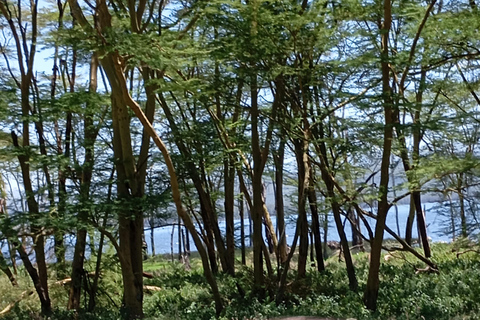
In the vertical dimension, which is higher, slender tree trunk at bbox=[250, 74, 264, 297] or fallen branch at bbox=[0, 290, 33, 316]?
slender tree trunk at bbox=[250, 74, 264, 297]

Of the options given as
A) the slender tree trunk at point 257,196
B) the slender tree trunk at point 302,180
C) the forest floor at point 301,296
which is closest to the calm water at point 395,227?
the forest floor at point 301,296

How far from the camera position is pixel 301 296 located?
6.86 m

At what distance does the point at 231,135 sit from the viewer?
779 cm

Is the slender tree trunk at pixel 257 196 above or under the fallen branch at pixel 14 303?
above

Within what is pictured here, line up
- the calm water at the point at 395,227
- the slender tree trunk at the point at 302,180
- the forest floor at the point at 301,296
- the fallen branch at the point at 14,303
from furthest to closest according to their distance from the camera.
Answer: the calm water at the point at 395,227
the fallen branch at the point at 14,303
the slender tree trunk at the point at 302,180
the forest floor at the point at 301,296

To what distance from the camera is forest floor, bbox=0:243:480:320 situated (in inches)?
208

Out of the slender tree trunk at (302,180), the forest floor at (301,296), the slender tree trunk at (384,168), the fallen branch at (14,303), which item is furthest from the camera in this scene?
the fallen branch at (14,303)

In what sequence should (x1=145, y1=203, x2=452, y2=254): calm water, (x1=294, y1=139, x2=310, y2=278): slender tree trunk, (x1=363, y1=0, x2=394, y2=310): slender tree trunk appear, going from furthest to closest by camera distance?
(x1=145, y1=203, x2=452, y2=254): calm water, (x1=294, y1=139, x2=310, y2=278): slender tree trunk, (x1=363, y1=0, x2=394, y2=310): slender tree trunk

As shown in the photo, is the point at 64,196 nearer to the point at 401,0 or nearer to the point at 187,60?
the point at 187,60

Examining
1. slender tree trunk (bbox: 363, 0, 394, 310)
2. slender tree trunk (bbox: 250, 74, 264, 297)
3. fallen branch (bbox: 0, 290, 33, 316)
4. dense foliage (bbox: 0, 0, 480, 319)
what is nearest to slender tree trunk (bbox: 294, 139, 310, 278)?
dense foliage (bbox: 0, 0, 480, 319)

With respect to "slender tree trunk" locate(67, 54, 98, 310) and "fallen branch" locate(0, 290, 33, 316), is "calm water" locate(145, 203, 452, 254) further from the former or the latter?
"slender tree trunk" locate(67, 54, 98, 310)

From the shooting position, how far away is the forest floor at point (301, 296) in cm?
528

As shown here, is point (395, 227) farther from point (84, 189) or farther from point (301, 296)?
point (84, 189)

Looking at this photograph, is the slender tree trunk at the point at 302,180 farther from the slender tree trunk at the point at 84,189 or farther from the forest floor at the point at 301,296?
the slender tree trunk at the point at 84,189
